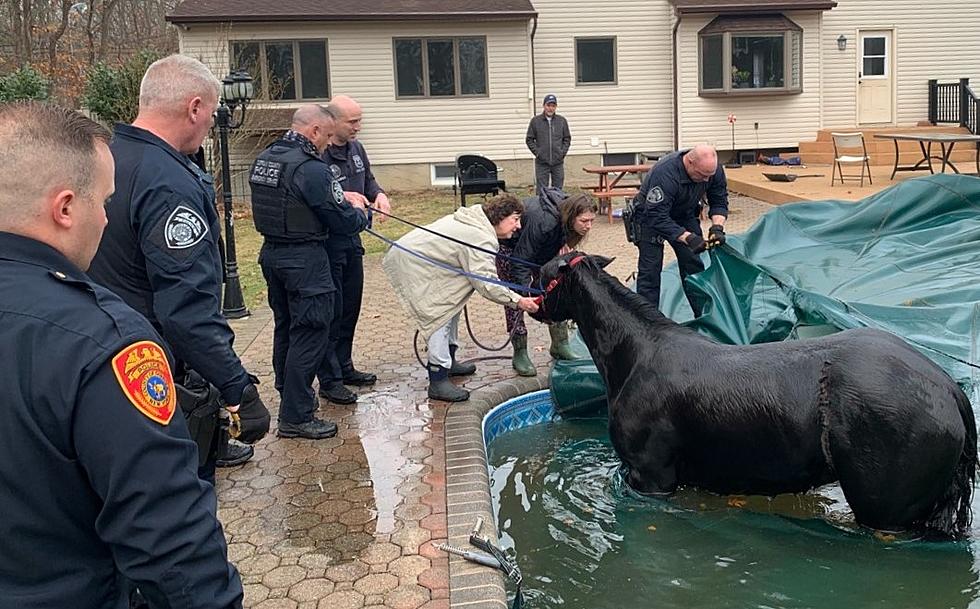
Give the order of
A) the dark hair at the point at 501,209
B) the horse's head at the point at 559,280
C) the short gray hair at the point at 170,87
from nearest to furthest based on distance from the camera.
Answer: the short gray hair at the point at 170,87
the horse's head at the point at 559,280
the dark hair at the point at 501,209

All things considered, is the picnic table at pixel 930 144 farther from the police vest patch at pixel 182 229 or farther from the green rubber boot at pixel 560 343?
the police vest patch at pixel 182 229

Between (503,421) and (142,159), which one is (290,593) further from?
(503,421)

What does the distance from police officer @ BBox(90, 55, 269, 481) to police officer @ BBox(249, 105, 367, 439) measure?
1.63m

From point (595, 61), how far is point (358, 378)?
16.7m

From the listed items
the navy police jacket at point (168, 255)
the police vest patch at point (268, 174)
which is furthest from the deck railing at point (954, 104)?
the navy police jacket at point (168, 255)

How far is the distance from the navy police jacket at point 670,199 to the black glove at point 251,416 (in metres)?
4.23

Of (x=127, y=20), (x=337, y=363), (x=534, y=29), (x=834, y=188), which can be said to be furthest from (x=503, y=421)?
(x=127, y=20)

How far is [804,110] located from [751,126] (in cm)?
139

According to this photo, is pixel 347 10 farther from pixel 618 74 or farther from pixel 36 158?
pixel 36 158

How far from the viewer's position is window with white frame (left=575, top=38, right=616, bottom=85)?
2156 centimetres

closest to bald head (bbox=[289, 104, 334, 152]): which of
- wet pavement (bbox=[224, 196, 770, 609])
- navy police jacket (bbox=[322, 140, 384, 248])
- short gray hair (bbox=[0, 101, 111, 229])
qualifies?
navy police jacket (bbox=[322, 140, 384, 248])

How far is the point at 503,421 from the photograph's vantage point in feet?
20.2

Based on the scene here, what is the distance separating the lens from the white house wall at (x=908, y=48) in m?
22.2

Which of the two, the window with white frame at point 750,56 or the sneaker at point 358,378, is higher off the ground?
the window with white frame at point 750,56
